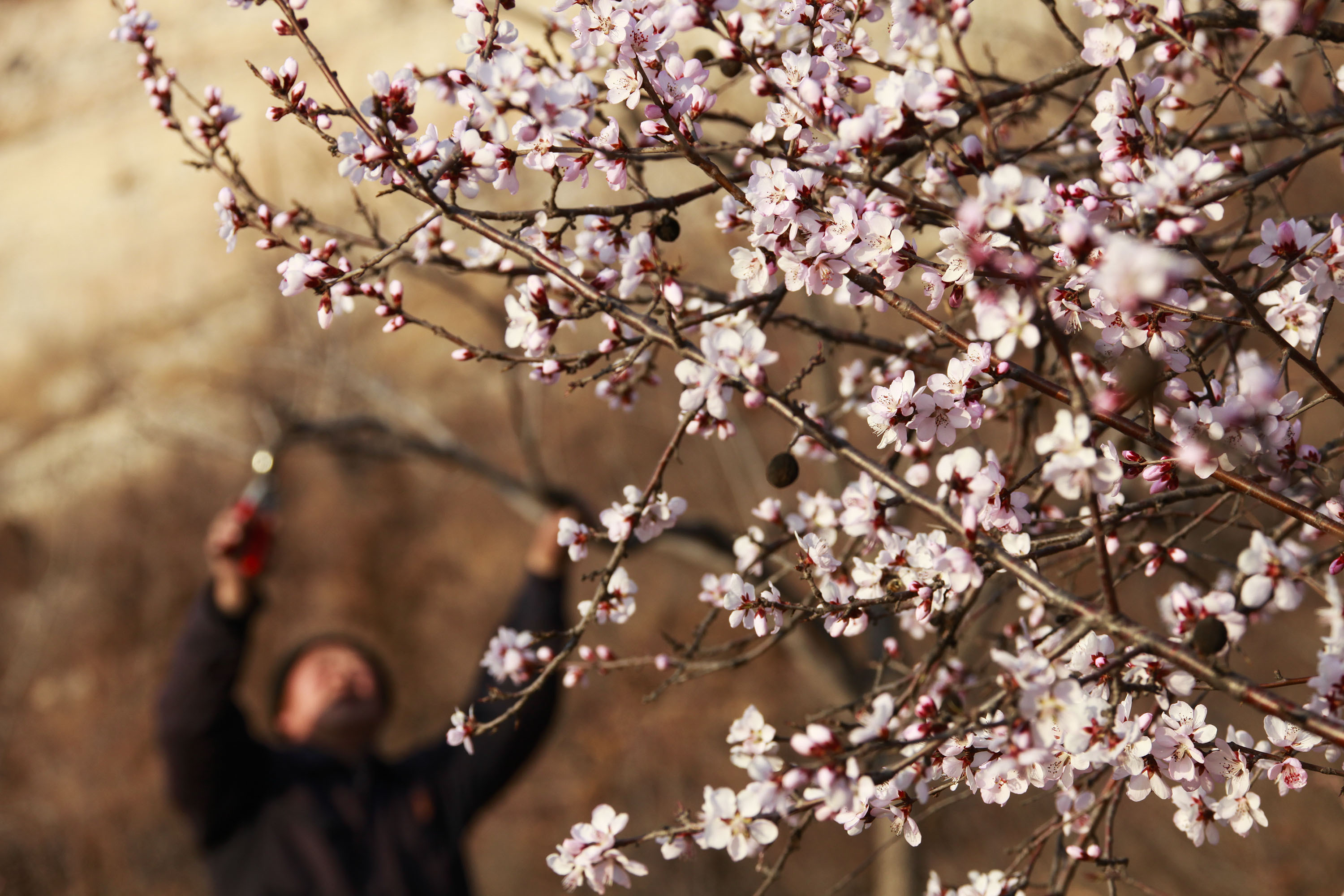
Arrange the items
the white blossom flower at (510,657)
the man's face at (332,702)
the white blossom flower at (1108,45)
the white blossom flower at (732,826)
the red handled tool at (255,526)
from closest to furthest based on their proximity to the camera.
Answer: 1. the white blossom flower at (732,826)
2. the white blossom flower at (1108,45)
3. the white blossom flower at (510,657)
4. the red handled tool at (255,526)
5. the man's face at (332,702)

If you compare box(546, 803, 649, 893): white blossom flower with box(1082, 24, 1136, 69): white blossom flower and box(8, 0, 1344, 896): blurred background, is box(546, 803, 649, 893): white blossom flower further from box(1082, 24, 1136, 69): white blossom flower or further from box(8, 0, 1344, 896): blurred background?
box(8, 0, 1344, 896): blurred background

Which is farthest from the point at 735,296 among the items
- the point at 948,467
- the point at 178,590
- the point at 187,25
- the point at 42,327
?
the point at 187,25

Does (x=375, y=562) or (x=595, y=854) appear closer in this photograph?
(x=595, y=854)

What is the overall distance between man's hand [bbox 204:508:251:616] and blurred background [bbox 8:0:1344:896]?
3.86 feet

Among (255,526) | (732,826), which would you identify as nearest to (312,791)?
(255,526)

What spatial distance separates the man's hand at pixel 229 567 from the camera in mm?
3566

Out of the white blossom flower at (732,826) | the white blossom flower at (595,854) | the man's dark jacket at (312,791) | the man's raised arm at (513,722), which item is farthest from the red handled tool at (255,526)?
the white blossom flower at (732,826)

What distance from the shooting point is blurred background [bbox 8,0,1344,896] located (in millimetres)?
6996

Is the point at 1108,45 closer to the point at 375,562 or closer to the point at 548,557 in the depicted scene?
the point at 548,557

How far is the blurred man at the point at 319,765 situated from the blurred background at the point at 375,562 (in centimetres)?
109

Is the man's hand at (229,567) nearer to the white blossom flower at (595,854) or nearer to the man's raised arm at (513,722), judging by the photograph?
the man's raised arm at (513,722)

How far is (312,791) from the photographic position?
397 centimetres

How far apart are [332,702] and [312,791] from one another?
0.39m

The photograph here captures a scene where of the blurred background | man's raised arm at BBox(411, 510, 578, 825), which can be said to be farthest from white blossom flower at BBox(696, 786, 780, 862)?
the blurred background
